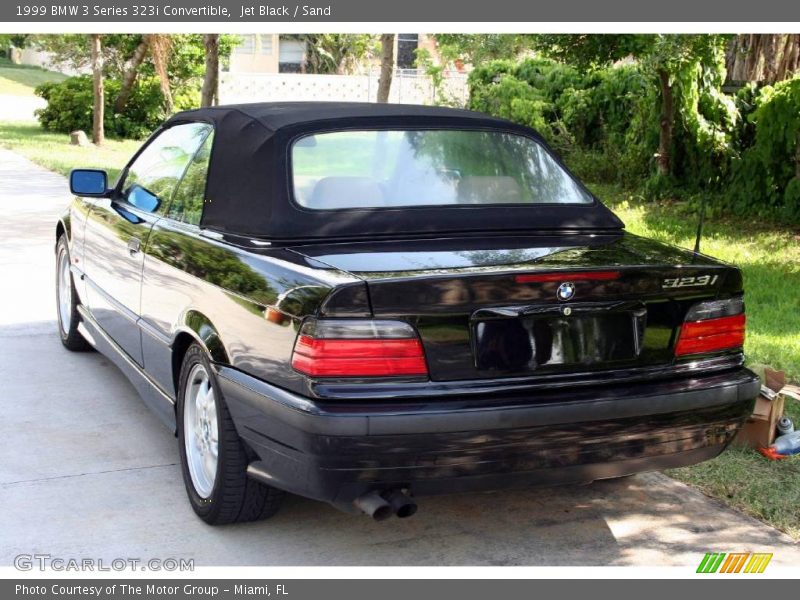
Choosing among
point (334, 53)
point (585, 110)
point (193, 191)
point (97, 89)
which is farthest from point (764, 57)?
point (334, 53)

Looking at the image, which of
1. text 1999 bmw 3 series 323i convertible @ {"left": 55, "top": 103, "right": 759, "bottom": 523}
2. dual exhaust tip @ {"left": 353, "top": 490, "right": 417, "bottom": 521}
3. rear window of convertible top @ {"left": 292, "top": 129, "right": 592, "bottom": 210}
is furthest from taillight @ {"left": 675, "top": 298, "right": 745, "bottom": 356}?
dual exhaust tip @ {"left": 353, "top": 490, "right": 417, "bottom": 521}

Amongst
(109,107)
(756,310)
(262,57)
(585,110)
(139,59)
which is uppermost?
(262,57)

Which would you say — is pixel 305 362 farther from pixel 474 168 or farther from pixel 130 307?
pixel 130 307

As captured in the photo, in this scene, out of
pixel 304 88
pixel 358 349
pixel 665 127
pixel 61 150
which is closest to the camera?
pixel 358 349

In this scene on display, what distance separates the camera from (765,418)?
510 centimetres

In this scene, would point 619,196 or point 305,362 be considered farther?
point 619,196

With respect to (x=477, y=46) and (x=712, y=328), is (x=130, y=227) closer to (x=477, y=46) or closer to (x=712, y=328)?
(x=712, y=328)

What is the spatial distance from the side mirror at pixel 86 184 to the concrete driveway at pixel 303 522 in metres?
1.21

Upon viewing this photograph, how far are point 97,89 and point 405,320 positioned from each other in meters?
21.2

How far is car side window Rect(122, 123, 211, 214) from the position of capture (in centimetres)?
514

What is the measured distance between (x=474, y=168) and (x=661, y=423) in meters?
1.52

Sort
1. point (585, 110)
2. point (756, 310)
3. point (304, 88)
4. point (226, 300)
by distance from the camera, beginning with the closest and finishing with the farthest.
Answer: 1. point (226, 300)
2. point (756, 310)
3. point (585, 110)
4. point (304, 88)

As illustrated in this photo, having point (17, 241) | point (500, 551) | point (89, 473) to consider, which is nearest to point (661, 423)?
point (500, 551)

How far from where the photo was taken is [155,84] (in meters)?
27.5
